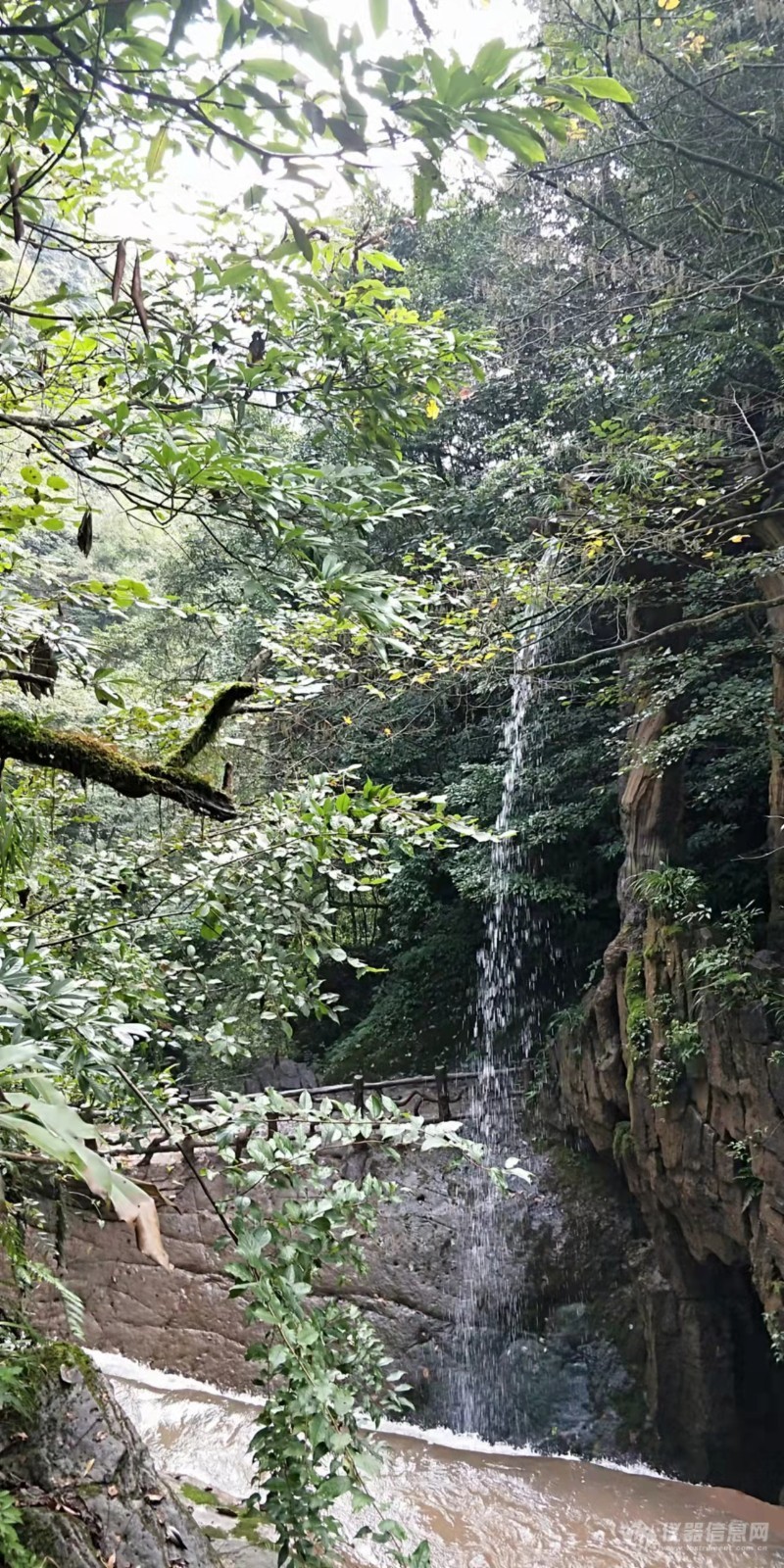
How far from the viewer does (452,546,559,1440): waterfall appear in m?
7.18

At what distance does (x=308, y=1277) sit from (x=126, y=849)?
2408 mm

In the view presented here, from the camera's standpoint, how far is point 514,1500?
612 cm

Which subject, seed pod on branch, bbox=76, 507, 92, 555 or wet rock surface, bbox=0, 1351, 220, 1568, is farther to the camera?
seed pod on branch, bbox=76, 507, 92, 555

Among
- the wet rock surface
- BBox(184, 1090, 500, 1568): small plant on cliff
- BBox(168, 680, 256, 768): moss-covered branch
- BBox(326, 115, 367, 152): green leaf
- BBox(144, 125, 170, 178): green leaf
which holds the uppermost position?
BBox(144, 125, 170, 178): green leaf

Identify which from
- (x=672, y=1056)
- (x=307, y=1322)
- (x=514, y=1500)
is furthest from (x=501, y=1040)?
(x=307, y=1322)

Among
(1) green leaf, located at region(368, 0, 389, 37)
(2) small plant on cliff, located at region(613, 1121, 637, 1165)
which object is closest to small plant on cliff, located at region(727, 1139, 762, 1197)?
(2) small plant on cliff, located at region(613, 1121, 637, 1165)

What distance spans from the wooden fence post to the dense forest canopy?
165cm

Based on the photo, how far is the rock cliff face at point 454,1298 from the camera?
6969mm

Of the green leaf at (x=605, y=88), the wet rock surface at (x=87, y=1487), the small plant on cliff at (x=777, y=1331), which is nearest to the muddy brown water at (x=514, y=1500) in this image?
the small plant on cliff at (x=777, y=1331)

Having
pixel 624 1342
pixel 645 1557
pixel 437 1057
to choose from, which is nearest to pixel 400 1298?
pixel 624 1342

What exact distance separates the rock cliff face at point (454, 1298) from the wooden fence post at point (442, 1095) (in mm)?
576

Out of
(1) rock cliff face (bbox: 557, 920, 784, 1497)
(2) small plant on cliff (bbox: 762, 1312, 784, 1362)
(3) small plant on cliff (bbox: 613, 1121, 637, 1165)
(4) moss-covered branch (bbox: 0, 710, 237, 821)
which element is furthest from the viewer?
(3) small plant on cliff (bbox: 613, 1121, 637, 1165)

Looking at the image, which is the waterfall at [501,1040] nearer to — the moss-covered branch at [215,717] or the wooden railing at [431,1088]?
the wooden railing at [431,1088]

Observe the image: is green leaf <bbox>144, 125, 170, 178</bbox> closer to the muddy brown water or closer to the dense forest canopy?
the dense forest canopy
